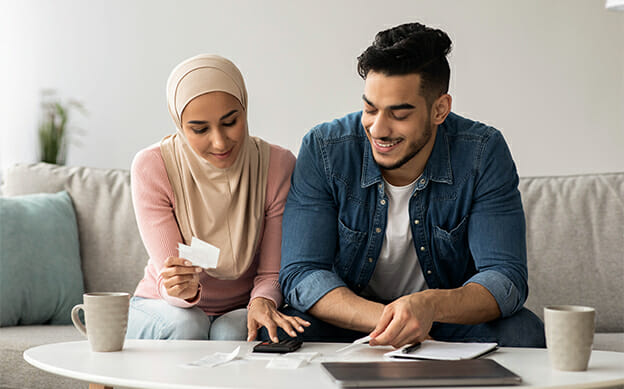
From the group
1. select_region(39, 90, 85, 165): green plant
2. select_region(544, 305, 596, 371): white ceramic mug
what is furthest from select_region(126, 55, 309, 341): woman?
select_region(39, 90, 85, 165): green plant

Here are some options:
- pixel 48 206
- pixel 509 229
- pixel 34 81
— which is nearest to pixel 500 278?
pixel 509 229

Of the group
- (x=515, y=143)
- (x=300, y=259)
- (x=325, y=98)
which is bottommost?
(x=300, y=259)

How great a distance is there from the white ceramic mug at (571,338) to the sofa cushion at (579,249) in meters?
1.19

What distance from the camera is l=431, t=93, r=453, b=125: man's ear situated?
1799 millimetres

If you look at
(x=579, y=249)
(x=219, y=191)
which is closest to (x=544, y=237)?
(x=579, y=249)

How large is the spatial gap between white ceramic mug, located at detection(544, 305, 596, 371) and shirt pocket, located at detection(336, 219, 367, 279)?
2.41 feet

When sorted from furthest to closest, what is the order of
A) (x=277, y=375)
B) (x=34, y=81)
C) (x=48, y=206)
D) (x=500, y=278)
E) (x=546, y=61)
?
(x=34, y=81) < (x=546, y=61) < (x=48, y=206) < (x=500, y=278) < (x=277, y=375)

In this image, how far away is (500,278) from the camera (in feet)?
5.46

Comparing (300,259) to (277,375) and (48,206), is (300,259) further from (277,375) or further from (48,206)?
(48,206)

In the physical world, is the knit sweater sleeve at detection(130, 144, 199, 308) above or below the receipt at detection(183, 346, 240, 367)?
above

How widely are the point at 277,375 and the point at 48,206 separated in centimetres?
159

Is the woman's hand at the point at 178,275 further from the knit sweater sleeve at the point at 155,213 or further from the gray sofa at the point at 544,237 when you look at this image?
the gray sofa at the point at 544,237

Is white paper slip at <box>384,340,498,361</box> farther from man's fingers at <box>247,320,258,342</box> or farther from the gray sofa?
the gray sofa

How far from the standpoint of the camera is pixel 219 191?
6.35 feet
